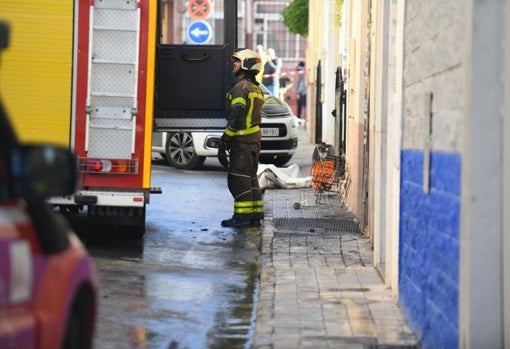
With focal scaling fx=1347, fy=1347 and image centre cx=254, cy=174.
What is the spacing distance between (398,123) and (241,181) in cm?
591

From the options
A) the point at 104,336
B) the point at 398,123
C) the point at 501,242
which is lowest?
the point at 104,336

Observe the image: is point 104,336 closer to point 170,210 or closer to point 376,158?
point 376,158

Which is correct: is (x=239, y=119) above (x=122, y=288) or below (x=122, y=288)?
above

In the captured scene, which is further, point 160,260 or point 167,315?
point 160,260

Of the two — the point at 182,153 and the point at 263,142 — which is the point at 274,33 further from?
the point at 182,153

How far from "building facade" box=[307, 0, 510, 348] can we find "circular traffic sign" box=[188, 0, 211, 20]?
22.3 metres

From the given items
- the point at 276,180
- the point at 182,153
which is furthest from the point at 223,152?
the point at 182,153

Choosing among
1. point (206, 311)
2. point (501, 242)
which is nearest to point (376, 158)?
point (206, 311)

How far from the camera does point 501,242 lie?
6.14 meters

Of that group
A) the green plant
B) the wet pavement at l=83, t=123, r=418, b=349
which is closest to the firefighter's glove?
the wet pavement at l=83, t=123, r=418, b=349

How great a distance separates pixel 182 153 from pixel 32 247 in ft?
63.5

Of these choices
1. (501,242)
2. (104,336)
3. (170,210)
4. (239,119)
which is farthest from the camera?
(170,210)

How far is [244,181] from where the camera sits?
15.1 m

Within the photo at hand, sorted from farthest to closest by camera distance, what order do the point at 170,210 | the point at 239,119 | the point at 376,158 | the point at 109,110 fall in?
the point at 170,210 < the point at 239,119 < the point at 109,110 < the point at 376,158
